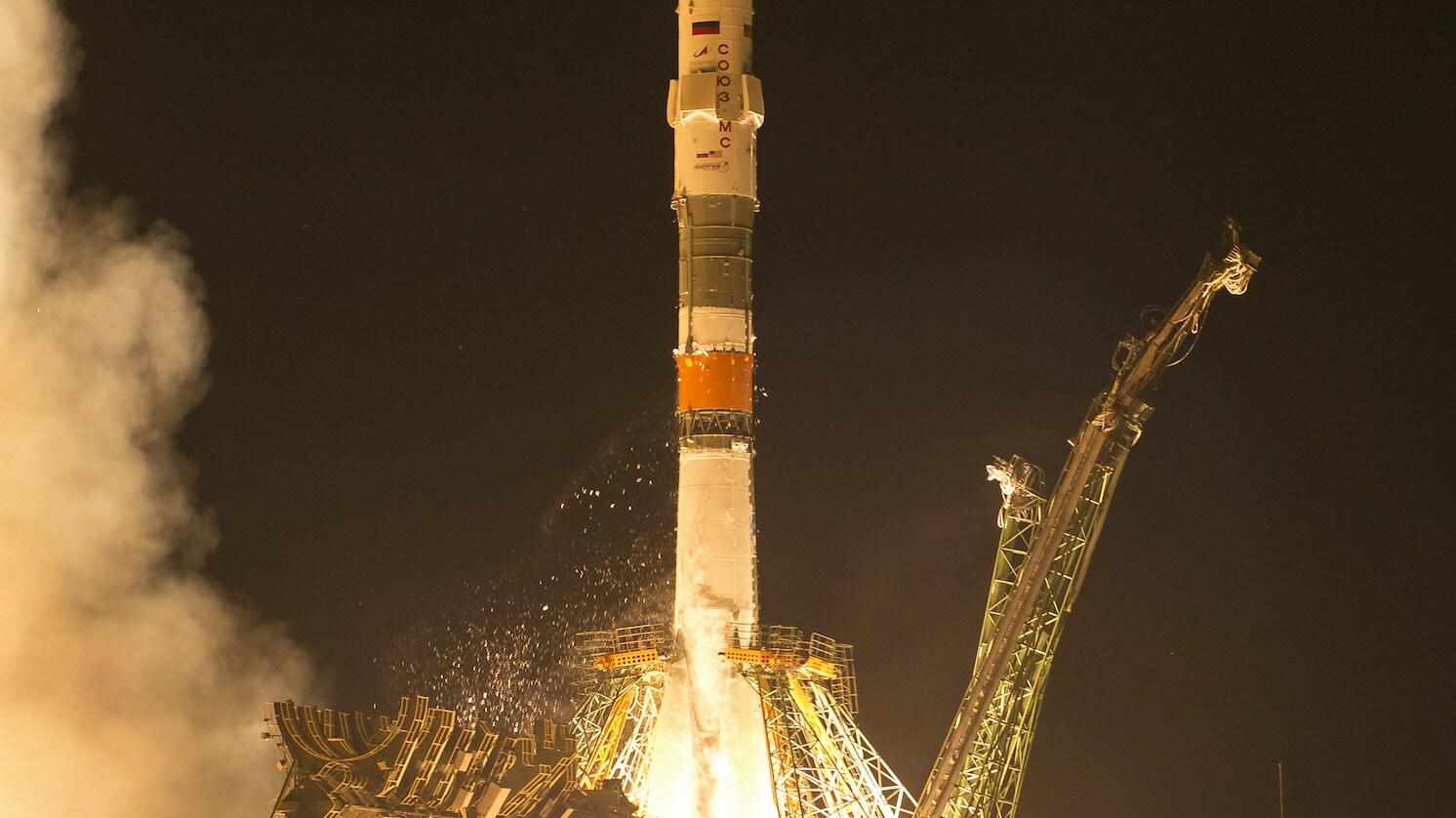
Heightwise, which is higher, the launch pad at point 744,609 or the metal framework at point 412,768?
the launch pad at point 744,609

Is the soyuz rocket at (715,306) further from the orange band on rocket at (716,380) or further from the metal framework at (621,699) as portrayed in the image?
the metal framework at (621,699)

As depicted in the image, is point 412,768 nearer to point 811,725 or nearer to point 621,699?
point 621,699

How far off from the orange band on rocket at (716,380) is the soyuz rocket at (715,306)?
0.02 metres

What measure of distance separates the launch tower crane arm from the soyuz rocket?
4.16 meters

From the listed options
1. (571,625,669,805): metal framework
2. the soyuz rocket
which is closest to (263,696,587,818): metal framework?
(571,625,669,805): metal framework

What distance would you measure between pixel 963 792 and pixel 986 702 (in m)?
1.70

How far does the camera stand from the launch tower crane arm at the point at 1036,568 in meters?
41.7

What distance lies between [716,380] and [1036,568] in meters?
6.25

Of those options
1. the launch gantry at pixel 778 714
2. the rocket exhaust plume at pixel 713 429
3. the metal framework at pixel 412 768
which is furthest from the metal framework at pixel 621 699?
the metal framework at pixel 412 768

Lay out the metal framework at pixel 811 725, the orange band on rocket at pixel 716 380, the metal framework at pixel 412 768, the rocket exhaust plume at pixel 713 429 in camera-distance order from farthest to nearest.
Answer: the orange band on rocket at pixel 716 380 → the metal framework at pixel 811 725 → the rocket exhaust plume at pixel 713 429 → the metal framework at pixel 412 768

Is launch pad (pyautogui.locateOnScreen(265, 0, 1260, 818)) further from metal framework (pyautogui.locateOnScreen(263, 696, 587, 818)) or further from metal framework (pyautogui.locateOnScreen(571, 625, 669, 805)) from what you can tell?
metal framework (pyautogui.locateOnScreen(263, 696, 587, 818))

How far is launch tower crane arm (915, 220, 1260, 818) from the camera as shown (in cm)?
4172

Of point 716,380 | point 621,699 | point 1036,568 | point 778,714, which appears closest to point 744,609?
point 778,714

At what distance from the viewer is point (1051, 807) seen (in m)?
51.1
